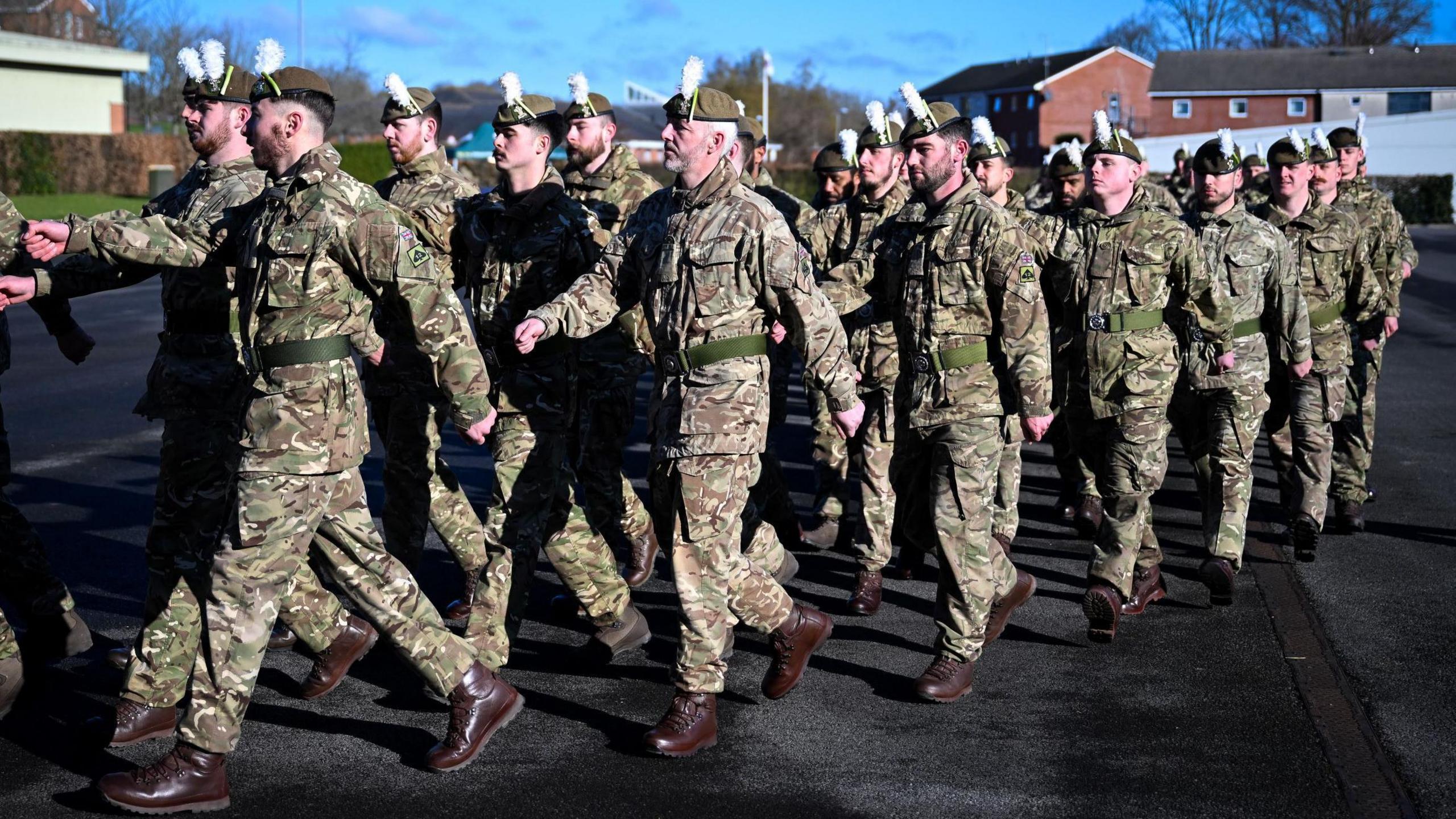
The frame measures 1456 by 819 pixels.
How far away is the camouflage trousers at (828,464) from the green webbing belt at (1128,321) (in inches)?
78.6

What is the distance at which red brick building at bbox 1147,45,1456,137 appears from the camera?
2859 inches

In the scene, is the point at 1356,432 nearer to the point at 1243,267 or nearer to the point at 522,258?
the point at 1243,267

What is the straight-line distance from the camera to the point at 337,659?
5734 mm

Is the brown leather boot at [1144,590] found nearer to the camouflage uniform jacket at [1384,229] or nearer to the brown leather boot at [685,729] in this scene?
the brown leather boot at [685,729]

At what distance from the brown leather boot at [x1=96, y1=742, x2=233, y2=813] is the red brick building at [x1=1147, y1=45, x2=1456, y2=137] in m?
74.4

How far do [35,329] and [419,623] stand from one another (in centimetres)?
1560

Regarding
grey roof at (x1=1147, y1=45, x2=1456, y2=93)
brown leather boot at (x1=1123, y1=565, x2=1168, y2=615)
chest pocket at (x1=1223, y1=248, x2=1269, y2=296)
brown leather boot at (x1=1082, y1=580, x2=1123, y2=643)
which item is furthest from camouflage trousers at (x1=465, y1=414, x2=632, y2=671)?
grey roof at (x1=1147, y1=45, x2=1456, y2=93)

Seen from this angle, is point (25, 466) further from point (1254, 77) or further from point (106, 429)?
point (1254, 77)

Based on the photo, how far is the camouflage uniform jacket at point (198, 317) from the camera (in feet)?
17.5

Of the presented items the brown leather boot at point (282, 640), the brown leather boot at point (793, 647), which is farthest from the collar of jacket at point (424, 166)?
the brown leather boot at point (793, 647)

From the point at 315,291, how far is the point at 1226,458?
14.7 ft

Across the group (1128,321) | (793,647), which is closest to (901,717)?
(793,647)

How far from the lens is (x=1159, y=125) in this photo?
80.0 meters

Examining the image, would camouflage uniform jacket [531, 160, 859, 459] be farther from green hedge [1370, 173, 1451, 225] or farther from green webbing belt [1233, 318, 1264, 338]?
green hedge [1370, 173, 1451, 225]
